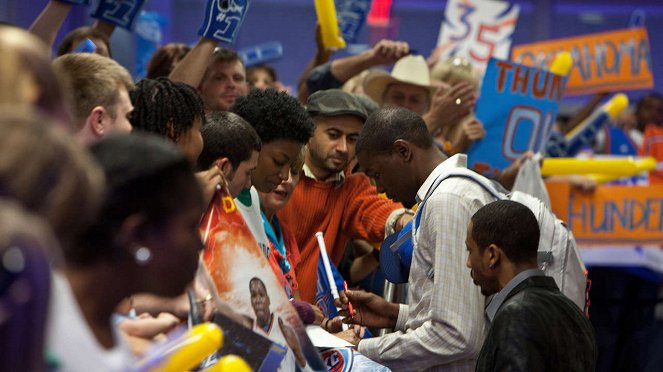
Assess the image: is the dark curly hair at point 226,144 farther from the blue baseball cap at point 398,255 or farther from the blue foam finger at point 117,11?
the blue foam finger at point 117,11

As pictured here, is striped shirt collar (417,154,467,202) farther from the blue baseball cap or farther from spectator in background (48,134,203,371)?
spectator in background (48,134,203,371)

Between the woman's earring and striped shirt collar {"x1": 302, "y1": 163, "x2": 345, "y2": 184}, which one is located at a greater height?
the woman's earring

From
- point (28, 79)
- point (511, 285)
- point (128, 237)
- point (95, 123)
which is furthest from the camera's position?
point (511, 285)

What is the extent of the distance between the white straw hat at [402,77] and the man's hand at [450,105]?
78 centimetres

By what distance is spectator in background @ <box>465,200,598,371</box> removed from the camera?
339 cm

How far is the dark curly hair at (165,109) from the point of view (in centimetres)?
333

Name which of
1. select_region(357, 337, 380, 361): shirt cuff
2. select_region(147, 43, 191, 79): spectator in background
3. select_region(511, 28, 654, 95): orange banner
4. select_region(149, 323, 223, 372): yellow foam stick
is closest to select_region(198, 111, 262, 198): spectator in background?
select_region(357, 337, 380, 361): shirt cuff

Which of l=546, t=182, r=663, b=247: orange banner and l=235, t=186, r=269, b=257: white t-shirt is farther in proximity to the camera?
l=546, t=182, r=663, b=247: orange banner

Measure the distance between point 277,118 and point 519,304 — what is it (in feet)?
4.05

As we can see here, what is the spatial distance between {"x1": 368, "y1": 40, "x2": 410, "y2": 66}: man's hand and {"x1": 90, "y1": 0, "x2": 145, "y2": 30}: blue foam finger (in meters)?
1.32

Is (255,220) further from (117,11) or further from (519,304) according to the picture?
(117,11)

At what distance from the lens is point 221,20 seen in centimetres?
454

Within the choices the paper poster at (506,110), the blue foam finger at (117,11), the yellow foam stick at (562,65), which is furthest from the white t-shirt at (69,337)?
the yellow foam stick at (562,65)

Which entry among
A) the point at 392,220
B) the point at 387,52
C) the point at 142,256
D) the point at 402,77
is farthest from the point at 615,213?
the point at 142,256
